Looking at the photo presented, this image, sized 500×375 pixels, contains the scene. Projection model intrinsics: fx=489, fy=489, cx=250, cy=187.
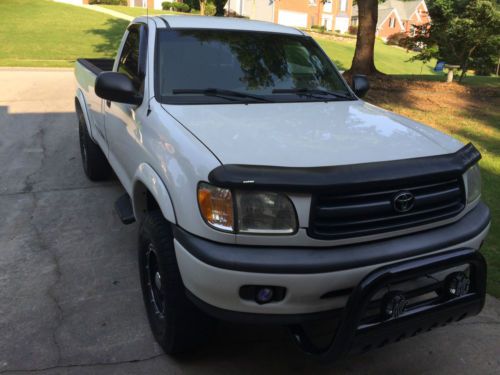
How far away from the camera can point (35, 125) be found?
8.71 metres

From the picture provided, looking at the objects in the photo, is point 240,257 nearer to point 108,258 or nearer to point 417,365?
point 417,365

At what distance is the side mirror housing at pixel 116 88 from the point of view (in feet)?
10.7

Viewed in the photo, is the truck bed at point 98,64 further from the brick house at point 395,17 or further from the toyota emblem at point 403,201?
the brick house at point 395,17

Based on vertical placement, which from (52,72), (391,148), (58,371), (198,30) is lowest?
(52,72)

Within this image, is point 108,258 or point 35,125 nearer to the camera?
point 108,258

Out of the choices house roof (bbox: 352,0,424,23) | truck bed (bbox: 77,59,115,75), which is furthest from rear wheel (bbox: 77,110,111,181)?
house roof (bbox: 352,0,424,23)

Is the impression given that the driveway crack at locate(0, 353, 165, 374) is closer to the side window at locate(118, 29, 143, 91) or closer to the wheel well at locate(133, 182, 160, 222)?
the wheel well at locate(133, 182, 160, 222)

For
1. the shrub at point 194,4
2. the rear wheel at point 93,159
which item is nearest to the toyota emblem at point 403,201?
the rear wheel at point 93,159

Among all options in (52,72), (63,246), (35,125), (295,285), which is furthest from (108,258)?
(52,72)

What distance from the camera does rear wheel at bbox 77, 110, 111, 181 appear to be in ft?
18.7

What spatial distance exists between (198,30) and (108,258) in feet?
6.55

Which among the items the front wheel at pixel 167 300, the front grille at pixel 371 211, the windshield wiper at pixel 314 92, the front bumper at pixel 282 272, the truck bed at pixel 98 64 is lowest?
the front wheel at pixel 167 300

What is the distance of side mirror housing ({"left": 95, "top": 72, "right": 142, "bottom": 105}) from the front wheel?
93cm

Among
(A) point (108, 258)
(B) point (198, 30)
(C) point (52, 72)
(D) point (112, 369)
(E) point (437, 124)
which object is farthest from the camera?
(C) point (52, 72)
